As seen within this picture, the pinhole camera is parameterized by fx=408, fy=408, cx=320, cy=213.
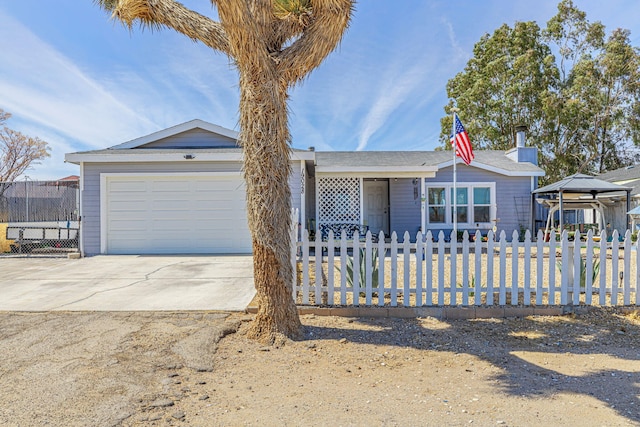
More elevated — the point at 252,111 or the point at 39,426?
the point at 252,111

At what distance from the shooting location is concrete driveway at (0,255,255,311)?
5668 millimetres

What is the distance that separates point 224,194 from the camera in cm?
1103

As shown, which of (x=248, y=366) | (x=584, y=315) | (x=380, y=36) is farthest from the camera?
(x=380, y=36)

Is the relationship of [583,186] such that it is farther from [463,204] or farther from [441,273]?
[441,273]

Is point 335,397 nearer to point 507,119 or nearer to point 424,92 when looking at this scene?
point 424,92

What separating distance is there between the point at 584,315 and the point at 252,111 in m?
4.85

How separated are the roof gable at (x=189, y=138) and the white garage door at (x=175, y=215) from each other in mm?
1992

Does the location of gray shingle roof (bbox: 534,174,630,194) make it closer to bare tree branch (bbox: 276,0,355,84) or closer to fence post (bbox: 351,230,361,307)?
fence post (bbox: 351,230,361,307)

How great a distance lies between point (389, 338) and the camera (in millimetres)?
4473

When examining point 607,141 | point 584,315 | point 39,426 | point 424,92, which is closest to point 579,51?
point 607,141

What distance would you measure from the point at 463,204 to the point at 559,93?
1723 centimetres

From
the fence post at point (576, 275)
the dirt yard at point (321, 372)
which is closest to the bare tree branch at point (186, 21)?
the dirt yard at point (321, 372)

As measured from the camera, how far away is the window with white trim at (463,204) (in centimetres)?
1519

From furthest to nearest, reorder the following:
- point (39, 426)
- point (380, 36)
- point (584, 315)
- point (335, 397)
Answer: point (380, 36), point (584, 315), point (335, 397), point (39, 426)
